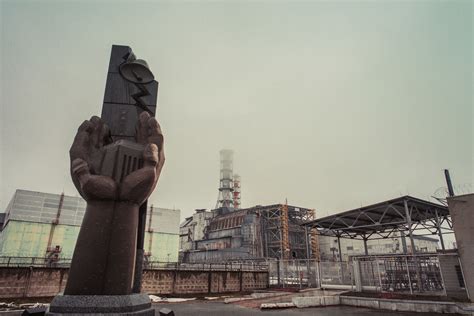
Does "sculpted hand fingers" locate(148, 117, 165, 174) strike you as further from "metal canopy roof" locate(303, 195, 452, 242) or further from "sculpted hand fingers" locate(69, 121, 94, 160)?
"metal canopy roof" locate(303, 195, 452, 242)

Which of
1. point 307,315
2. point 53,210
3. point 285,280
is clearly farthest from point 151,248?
point 307,315

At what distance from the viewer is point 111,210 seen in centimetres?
538

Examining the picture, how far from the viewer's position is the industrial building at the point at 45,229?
41875 mm

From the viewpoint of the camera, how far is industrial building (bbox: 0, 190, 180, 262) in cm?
4188

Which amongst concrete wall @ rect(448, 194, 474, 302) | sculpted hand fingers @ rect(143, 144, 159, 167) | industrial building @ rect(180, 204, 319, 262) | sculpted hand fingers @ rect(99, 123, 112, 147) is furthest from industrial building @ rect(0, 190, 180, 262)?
concrete wall @ rect(448, 194, 474, 302)

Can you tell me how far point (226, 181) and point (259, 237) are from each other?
93.8ft

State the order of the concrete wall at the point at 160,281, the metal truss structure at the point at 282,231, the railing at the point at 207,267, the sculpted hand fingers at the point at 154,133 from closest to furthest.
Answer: the sculpted hand fingers at the point at 154,133 → the concrete wall at the point at 160,281 → the railing at the point at 207,267 → the metal truss structure at the point at 282,231

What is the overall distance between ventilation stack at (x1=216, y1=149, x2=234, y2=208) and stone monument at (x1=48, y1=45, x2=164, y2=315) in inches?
2833

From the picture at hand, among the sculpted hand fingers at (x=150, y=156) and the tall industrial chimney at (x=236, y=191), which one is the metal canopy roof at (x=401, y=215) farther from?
the tall industrial chimney at (x=236, y=191)

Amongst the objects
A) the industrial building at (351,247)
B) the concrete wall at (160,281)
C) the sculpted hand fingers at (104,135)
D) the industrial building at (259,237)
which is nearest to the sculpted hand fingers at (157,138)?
the sculpted hand fingers at (104,135)

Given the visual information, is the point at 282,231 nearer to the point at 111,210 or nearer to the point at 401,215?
the point at 401,215

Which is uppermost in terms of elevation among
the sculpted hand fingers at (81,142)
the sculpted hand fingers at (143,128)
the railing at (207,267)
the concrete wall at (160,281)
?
the sculpted hand fingers at (143,128)

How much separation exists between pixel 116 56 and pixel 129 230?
5081 mm

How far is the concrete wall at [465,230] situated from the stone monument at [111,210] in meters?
17.7
